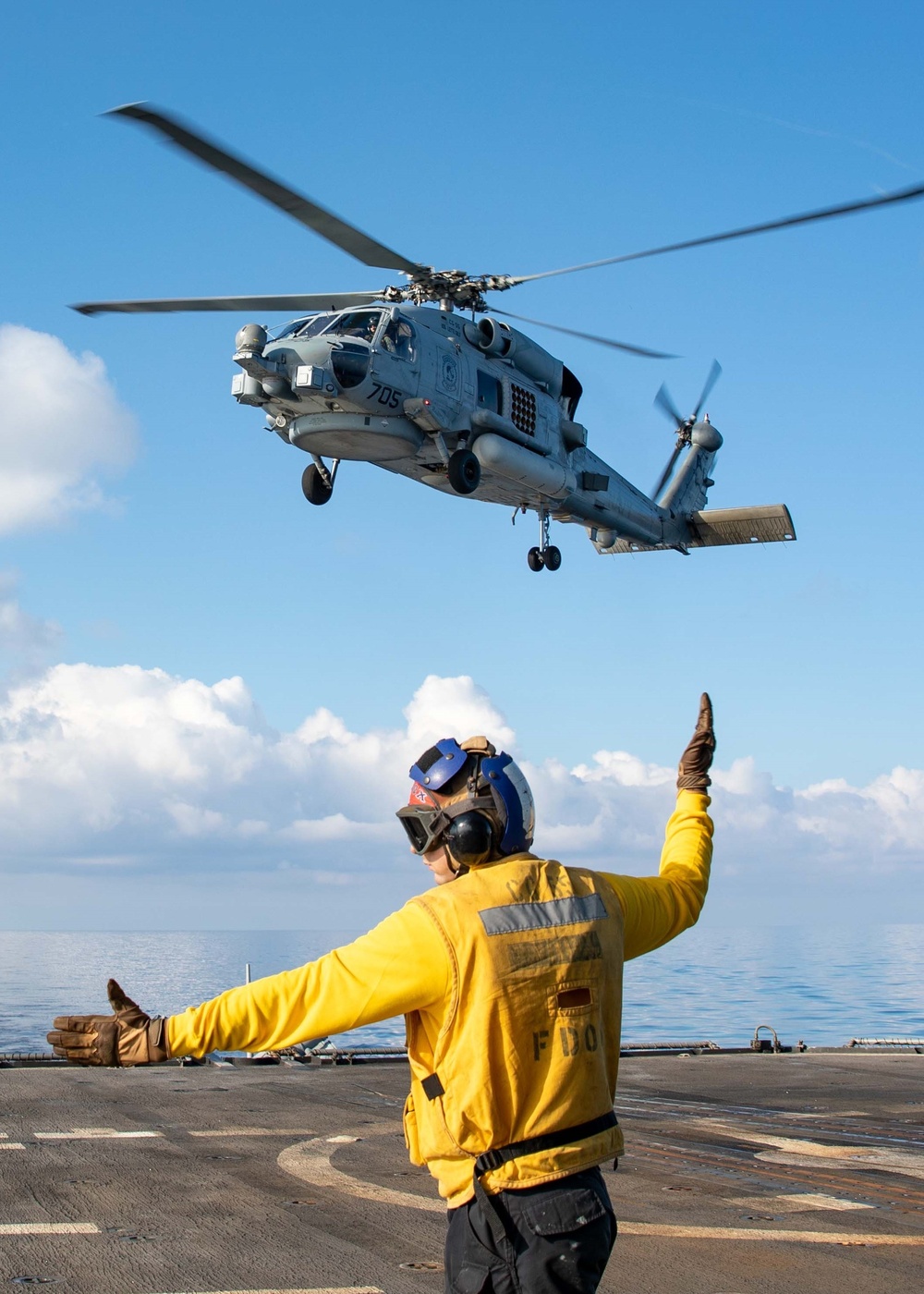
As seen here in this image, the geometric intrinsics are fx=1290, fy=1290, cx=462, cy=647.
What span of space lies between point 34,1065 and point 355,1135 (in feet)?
21.1

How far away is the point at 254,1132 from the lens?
34.1 feet

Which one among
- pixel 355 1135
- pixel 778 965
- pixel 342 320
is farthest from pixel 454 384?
pixel 778 965

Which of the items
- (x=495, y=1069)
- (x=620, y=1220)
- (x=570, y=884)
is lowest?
(x=620, y=1220)

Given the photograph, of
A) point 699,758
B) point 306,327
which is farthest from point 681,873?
point 306,327

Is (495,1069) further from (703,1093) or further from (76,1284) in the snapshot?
(703,1093)

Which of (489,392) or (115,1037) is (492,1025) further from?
(489,392)

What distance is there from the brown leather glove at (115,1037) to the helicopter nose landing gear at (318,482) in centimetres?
1860

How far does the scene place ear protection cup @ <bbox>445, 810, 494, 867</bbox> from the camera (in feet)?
11.6

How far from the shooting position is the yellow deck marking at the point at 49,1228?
22.5 feet

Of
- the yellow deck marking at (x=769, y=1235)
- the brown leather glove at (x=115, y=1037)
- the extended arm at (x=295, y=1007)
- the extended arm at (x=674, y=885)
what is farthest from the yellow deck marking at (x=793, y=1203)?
the brown leather glove at (x=115, y=1037)

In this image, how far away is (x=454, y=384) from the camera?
21.2 metres

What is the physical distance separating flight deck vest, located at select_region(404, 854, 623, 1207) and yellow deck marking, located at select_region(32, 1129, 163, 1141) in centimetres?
725

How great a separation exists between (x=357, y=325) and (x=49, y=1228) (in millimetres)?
15304

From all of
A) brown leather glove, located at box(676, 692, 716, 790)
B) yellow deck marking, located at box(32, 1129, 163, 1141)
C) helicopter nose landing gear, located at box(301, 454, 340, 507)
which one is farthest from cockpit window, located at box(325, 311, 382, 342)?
brown leather glove, located at box(676, 692, 716, 790)
